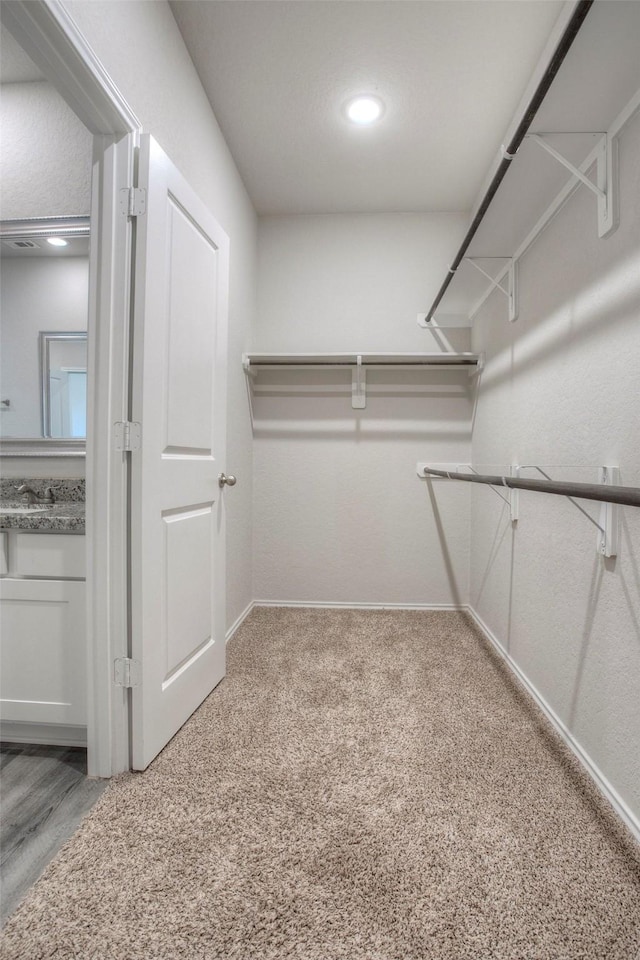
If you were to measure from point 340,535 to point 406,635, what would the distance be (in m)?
0.75

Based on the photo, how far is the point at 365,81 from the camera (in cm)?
184

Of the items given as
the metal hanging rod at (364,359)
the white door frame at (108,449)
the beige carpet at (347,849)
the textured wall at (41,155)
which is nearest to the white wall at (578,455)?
the beige carpet at (347,849)

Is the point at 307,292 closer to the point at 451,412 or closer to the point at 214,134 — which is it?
the point at 214,134

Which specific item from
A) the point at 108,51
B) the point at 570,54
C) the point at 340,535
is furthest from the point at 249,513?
the point at 570,54

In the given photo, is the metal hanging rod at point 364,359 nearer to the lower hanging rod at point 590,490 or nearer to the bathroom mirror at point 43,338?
the bathroom mirror at point 43,338

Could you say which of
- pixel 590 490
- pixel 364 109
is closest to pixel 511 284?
pixel 364 109

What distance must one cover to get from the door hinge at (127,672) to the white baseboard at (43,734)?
1.07ft

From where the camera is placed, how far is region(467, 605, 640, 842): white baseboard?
3.81 ft

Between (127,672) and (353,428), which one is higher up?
(353,428)

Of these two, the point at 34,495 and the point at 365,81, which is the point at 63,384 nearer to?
the point at 34,495

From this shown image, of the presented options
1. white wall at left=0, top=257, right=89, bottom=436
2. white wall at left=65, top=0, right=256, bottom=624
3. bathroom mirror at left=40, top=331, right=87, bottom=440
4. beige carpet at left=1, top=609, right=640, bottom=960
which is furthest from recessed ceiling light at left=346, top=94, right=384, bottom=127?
beige carpet at left=1, top=609, right=640, bottom=960

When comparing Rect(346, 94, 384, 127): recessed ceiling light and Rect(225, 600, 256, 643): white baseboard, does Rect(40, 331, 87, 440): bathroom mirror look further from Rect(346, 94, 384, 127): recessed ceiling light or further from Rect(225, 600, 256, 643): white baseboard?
Rect(346, 94, 384, 127): recessed ceiling light

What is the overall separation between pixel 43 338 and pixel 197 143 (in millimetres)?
1030

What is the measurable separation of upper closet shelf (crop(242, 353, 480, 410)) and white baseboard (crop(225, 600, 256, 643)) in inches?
56.2
